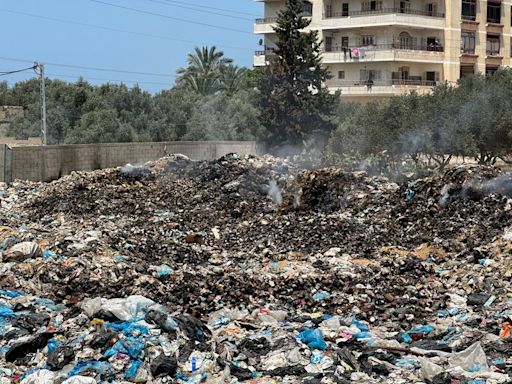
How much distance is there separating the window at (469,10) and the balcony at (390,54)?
298 cm

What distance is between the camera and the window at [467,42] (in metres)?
43.2

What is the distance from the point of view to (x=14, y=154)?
21234 millimetres

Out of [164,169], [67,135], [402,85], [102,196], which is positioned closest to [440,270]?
[102,196]

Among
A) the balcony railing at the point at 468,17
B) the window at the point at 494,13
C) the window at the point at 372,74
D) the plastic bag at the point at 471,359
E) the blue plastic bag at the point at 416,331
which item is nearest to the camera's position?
the plastic bag at the point at 471,359

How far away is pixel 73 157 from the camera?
2270 centimetres

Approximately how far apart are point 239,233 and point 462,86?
13.2 m

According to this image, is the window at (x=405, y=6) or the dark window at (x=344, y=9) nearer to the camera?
the window at (x=405, y=6)

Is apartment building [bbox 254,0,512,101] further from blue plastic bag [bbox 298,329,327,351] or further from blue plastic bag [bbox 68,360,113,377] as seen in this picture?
blue plastic bag [bbox 68,360,113,377]

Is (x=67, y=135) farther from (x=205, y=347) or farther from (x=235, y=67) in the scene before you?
(x=205, y=347)

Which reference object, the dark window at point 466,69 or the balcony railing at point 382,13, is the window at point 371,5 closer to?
the balcony railing at point 382,13

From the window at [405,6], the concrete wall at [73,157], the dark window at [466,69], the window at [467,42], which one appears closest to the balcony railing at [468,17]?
the window at [467,42]

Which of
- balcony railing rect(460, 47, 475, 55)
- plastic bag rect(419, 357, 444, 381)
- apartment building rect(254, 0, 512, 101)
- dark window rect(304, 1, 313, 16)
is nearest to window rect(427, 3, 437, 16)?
apartment building rect(254, 0, 512, 101)

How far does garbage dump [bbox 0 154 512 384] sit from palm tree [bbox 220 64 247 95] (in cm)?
3216

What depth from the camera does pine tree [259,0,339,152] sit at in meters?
30.2
